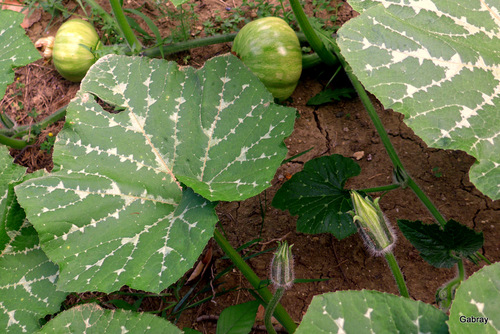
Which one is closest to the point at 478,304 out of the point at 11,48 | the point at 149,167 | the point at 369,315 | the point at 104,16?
the point at 369,315

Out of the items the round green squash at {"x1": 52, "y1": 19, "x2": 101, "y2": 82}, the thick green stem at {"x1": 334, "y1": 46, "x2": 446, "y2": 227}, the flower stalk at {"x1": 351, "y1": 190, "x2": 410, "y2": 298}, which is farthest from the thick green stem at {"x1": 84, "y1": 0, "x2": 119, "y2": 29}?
the flower stalk at {"x1": 351, "y1": 190, "x2": 410, "y2": 298}

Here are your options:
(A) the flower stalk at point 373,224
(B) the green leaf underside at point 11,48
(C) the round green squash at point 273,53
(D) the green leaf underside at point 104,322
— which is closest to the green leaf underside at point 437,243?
(A) the flower stalk at point 373,224

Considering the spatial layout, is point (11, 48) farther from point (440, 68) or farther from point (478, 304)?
point (478, 304)

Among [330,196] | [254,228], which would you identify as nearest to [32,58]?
[254,228]

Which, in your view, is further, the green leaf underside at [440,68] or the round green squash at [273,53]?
the round green squash at [273,53]

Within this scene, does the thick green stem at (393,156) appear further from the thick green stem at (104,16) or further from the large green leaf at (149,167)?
the thick green stem at (104,16)

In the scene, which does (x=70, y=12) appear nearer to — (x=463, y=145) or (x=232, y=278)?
(x=232, y=278)
